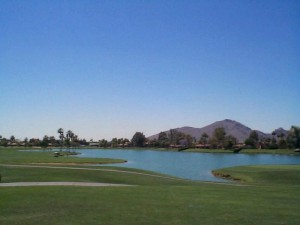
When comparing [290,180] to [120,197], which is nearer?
[120,197]

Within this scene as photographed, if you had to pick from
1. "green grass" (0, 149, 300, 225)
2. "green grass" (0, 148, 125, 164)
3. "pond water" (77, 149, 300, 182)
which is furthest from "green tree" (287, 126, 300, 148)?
"green grass" (0, 149, 300, 225)

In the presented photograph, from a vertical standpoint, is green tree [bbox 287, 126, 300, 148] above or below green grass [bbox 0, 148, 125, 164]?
above

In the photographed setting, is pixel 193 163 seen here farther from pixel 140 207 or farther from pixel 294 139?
pixel 294 139

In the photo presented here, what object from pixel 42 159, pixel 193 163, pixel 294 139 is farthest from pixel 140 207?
pixel 294 139

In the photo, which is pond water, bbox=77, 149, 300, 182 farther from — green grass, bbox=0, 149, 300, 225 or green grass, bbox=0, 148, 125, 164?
green grass, bbox=0, 149, 300, 225

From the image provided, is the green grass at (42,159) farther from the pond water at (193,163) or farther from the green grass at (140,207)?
the green grass at (140,207)

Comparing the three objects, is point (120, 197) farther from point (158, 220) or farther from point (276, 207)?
point (276, 207)

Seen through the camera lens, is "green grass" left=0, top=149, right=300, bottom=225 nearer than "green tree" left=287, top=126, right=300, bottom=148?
Yes

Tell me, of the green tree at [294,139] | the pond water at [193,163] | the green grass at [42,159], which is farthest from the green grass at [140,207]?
the green tree at [294,139]

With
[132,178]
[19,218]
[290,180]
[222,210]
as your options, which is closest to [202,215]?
[222,210]

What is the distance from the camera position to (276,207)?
16016 millimetres

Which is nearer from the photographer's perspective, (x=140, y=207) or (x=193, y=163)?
(x=140, y=207)

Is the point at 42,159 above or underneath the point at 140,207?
above

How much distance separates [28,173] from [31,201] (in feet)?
62.8
